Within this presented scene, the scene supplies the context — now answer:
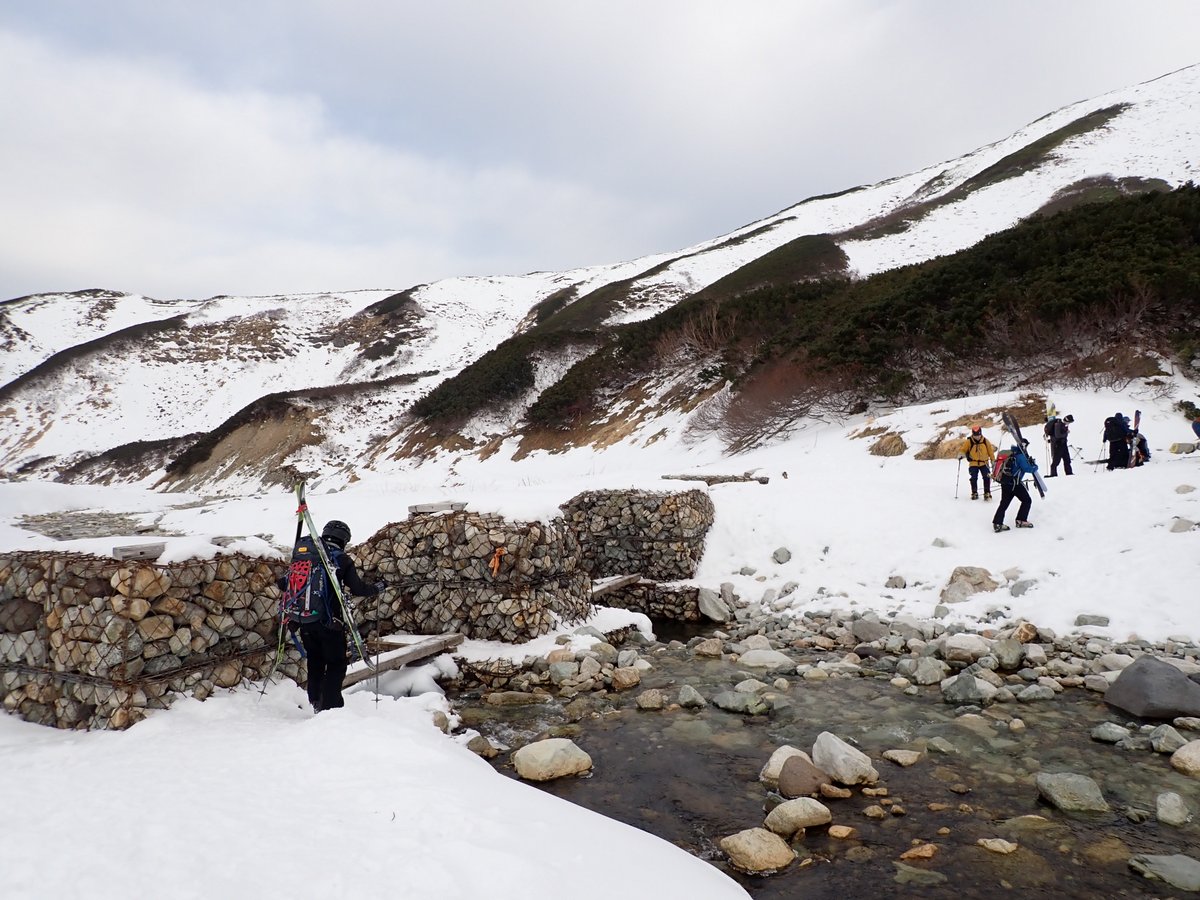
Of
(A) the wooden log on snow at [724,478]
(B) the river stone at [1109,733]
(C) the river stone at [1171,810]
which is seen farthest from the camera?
(A) the wooden log on snow at [724,478]

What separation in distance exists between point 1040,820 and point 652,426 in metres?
21.8

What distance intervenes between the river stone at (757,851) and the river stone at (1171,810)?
265cm

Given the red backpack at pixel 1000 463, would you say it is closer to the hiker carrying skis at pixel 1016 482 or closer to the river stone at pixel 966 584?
the hiker carrying skis at pixel 1016 482

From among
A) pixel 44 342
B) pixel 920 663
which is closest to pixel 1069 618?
pixel 920 663

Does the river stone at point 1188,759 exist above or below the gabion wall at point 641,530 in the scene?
below

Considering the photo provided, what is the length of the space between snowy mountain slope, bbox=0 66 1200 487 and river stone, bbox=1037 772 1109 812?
33.6 metres

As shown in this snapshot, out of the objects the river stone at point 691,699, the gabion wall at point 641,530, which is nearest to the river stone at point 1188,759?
the river stone at point 691,699

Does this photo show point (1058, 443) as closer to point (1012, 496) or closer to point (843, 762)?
point (1012, 496)

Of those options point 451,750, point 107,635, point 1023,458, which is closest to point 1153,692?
point 1023,458

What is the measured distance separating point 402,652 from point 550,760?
3.04 meters

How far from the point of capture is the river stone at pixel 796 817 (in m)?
4.51

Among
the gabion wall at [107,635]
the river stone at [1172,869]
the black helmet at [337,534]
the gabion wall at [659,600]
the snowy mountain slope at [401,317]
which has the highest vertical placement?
the snowy mountain slope at [401,317]

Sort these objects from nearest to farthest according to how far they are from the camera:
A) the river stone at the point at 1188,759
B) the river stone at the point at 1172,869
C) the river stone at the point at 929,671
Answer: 1. the river stone at the point at 1172,869
2. the river stone at the point at 1188,759
3. the river stone at the point at 929,671

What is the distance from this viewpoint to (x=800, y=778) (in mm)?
5059
